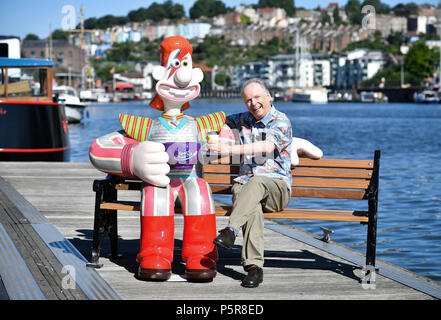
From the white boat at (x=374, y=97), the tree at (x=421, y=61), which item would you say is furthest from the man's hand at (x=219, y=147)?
the tree at (x=421, y=61)

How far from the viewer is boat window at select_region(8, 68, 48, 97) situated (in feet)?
56.9

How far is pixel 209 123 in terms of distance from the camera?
576 cm

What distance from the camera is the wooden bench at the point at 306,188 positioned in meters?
5.55

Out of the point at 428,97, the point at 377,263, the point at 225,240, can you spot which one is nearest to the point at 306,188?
the point at 377,263

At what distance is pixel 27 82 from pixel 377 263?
510 inches

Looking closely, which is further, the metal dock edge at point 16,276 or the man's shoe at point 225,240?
the man's shoe at point 225,240

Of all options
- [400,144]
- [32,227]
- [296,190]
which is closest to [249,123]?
[296,190]

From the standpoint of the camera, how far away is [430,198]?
14703 mm

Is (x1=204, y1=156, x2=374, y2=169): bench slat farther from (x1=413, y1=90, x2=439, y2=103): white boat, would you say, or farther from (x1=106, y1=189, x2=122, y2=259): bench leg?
(x1=413, y1=90, x2=439, y2=103): white boat

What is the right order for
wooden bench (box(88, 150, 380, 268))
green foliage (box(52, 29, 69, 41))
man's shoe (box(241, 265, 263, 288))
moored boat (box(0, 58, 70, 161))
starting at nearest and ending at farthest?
man's shoe (box(241, 265, 263, 288)) < wooden bench (box(88, 150, 380, 268)) < moored boat (box(0, 58, 70, 161)) < green foliage (box(52, 29, 69, 41))

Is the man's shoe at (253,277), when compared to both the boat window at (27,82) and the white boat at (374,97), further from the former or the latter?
the white boat at (374,97)

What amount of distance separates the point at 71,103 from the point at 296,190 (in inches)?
1844

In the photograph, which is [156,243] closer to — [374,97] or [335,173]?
[335,173]

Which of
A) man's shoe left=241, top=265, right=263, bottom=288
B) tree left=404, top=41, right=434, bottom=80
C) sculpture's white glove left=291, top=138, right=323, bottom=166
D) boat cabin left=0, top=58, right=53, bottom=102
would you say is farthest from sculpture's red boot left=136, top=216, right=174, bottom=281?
tree left=404, top=41, right=434, bottom=80
